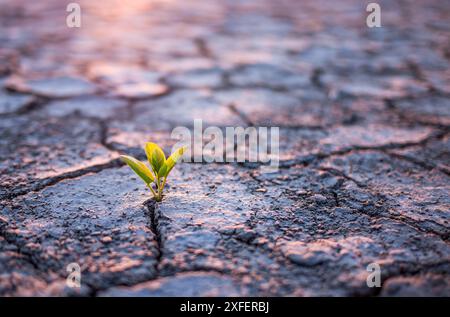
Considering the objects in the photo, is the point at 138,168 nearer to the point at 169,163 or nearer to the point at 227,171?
the point at 169,163

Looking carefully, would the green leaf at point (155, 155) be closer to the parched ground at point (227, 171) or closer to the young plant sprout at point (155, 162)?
the young plant sprout at point (155, 162)

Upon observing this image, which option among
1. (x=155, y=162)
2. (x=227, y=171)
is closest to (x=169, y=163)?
(x=155, y=162)

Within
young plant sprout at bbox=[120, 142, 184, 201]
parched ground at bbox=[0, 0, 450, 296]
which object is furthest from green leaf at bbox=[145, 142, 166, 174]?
parched ground at bbox=[0, 0, 450, 296]

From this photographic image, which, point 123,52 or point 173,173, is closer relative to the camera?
point 173,173

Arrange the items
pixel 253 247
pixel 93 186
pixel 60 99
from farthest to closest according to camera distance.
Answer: pixel 60 99 < pixel 93 186 < pixel 253 247

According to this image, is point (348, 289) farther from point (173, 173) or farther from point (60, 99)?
point (60, 99)

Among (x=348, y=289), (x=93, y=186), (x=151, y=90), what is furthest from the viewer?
(x=151, y=90)

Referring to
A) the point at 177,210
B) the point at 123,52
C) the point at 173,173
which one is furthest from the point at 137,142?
the point at 123,52

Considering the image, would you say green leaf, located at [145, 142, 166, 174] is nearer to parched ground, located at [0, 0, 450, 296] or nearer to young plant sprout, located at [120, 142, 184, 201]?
young plant sprout, located at [120, 142, 184, 201]
